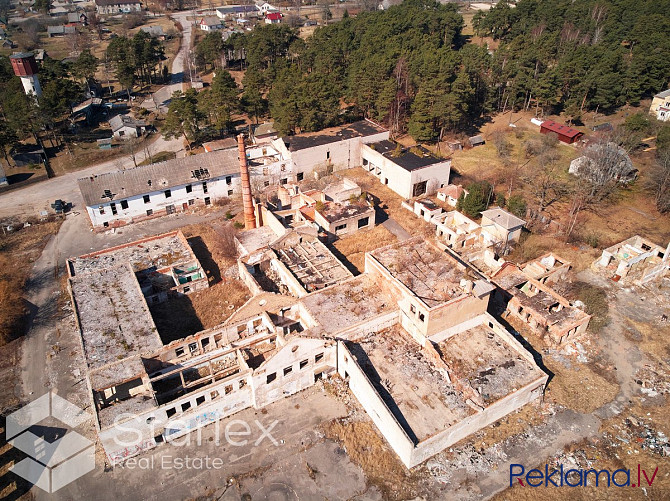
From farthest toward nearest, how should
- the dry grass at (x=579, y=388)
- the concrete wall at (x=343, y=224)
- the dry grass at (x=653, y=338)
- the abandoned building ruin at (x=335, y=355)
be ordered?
the concrete wall at (x=343, y=224) < the dry grass at (x=653, y=338) < the dry grass at (x=579, y=388) < the abandoned building ruin at (x=335, y=355)

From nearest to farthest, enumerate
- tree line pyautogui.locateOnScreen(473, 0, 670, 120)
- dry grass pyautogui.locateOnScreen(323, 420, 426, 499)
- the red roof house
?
dry grass pyautogui.locateOnScreen(323, 420, 426, 499)
the red roof house
tree line pyautogui.locateOnScreen(473, 0, 670, 120)

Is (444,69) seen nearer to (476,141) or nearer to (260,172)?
(476,141)

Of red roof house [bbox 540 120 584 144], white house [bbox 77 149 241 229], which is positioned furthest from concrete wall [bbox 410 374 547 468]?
red roof house [bbox 540 120 584 144]

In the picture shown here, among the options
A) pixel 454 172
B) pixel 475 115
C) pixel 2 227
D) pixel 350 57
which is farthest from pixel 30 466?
pixel 350 57

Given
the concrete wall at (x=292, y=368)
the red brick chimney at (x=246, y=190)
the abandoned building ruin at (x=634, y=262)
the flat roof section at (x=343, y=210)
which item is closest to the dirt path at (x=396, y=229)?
the flat roof section at (x=343, y=210)

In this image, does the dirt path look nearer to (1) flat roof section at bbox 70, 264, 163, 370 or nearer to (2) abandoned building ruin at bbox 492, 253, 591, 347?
(2) abandoned building ruin at bbox 492, 253, 591, 347

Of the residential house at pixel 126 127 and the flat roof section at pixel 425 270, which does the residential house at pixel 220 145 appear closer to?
the residential house at pixel 126 127

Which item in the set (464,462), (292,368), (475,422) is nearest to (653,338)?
(475,422)
